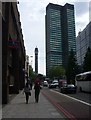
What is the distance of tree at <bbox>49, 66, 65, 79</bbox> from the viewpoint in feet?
492

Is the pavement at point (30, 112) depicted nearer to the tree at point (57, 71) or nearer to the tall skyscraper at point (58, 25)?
the tall skyscraper at point (58, 25)

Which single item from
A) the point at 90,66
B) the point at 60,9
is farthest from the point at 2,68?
the point at 60,9

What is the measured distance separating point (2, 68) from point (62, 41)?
8395cm

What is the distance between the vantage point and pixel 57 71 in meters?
150

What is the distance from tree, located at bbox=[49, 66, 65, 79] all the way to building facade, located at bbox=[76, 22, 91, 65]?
1035 cm

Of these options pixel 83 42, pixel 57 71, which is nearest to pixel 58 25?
pixel 83 42

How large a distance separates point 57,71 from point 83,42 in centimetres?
2048

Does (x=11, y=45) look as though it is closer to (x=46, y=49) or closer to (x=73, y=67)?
(x=73, y=67)

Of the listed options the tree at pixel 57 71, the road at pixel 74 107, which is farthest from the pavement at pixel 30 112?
the tree at pixel 57 71

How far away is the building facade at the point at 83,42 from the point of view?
124 m

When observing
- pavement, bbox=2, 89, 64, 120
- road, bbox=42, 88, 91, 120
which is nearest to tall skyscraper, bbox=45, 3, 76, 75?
road, bbox=42, 88, 91, 120

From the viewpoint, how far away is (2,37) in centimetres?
2305

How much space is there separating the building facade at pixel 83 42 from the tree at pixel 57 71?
34.0 ft

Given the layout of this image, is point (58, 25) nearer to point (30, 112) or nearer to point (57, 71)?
point (57, 71)
